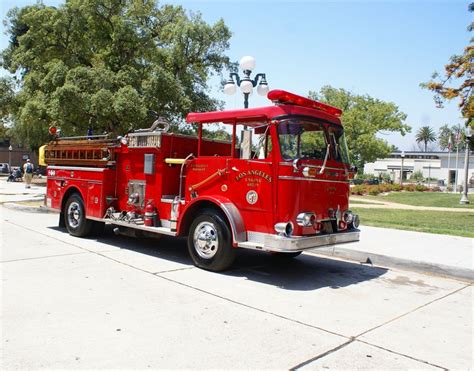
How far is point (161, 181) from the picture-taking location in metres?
8.26

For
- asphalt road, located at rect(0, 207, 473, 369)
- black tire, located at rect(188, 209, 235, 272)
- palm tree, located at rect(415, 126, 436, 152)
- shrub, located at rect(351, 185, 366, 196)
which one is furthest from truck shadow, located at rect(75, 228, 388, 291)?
palm tree, located at rect(415, 126, 436, 152)

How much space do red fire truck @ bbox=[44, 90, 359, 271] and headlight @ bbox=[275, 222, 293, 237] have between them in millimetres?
14

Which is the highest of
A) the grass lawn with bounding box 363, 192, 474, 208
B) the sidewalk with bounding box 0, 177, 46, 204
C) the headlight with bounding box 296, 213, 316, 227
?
the headlight with bounding box 296, 213, 316, 227

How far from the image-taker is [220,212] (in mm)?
7133

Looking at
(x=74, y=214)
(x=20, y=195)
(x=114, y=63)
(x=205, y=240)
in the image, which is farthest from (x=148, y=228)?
(x=114, y=63)

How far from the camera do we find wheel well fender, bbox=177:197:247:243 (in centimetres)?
675

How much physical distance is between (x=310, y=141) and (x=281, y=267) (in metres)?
2.33

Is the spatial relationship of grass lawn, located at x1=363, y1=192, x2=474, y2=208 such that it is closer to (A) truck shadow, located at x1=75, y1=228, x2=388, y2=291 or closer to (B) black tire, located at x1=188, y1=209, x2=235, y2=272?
(A) truck shadow, located at x1=75, y1=228, x2=388, y2=291

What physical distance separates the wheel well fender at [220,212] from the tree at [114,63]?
1355 cm

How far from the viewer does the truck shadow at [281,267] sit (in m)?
6.99

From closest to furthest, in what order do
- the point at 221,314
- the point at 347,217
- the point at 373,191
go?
the point at 221,314
the point at 347,217
the point at 373,191

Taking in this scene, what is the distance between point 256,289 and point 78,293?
2.33m

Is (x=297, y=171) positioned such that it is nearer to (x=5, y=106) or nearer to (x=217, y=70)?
(x=217, y=70)

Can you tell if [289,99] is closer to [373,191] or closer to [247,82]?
[247,82]
